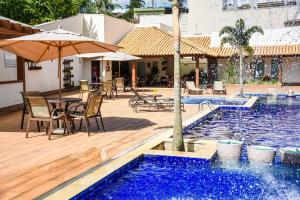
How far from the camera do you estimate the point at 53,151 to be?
25.7ft

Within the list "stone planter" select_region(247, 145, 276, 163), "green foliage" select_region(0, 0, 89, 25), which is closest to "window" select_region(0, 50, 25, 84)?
"stone planter" select_region(247, 145, 276, 163)

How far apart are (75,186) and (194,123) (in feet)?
22.4

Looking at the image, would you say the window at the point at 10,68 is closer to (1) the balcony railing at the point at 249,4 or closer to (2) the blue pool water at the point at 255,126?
(2) the blue pool water at the point at 255,126

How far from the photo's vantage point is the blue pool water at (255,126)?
399 inches

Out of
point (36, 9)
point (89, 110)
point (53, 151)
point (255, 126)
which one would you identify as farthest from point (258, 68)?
point (53, 151)

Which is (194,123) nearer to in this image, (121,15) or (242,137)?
(242,137)

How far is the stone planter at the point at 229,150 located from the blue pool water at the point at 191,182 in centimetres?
43

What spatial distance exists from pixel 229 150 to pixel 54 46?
216 inches

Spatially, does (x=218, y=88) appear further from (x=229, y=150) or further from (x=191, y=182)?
(x=191, y=182)

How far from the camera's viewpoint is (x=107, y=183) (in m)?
6.00

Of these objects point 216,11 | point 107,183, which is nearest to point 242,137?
point 107,183

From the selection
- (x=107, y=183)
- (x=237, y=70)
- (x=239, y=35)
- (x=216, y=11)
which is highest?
(x=216, y=11)

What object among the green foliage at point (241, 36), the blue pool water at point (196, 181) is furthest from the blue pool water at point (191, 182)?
the green foliage at point (241, 36)

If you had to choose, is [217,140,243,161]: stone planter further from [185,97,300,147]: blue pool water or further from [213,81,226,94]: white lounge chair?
[213,81,226,94]: white lounge chair
